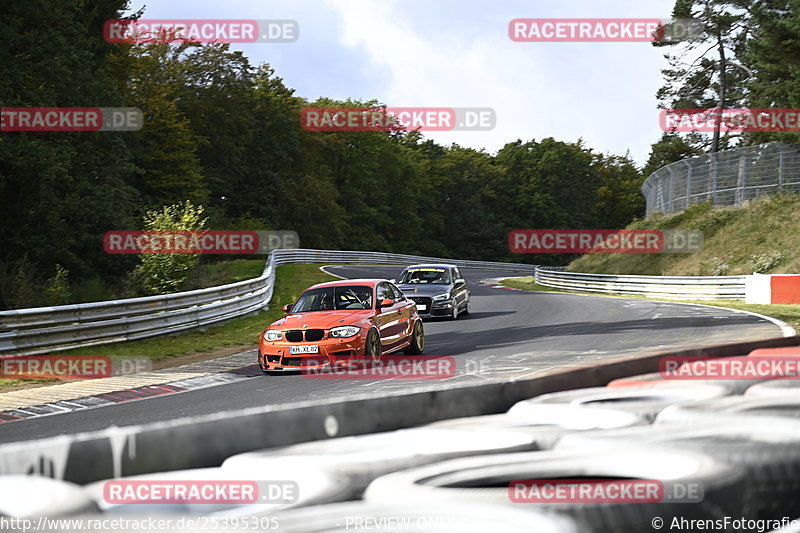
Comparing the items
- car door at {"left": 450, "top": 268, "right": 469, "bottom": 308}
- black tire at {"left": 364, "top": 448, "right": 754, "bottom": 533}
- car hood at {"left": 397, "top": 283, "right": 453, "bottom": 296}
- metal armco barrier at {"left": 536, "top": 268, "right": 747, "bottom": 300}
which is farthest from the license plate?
metal armco barrier at {"left": 536, "top": 268, "right": 747, "bottom": 300}

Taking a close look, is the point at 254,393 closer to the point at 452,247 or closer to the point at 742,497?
the point at 742,497

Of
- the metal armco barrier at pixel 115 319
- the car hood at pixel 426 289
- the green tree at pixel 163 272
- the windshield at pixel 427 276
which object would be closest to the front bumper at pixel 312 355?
the metal armco barrier at pixel 115 319

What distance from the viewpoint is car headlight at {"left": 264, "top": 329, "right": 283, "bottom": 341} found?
12.9 m

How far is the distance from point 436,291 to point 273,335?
35.1 ft

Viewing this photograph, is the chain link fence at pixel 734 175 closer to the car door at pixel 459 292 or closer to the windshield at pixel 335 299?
the car door at pixel 459 292

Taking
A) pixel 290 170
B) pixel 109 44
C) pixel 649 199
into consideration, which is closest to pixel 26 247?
pixel 109 44

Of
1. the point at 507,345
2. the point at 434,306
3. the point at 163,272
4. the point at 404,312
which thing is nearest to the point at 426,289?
the point at 434,306

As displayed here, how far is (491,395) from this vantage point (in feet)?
15.2

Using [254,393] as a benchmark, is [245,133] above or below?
above

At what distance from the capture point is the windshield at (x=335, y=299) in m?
14.3

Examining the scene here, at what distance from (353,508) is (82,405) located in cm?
861

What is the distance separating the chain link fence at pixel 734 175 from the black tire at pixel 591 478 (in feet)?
137

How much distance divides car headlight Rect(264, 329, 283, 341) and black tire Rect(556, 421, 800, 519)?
953cm

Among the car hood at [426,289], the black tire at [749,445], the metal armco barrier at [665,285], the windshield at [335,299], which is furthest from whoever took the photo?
the metal armco barrier at [665,285]
